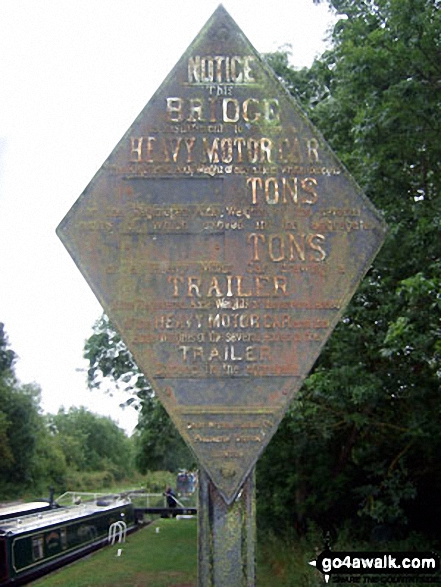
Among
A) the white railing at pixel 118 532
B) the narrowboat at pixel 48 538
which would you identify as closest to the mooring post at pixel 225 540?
the narrowboat at pixel 48 538

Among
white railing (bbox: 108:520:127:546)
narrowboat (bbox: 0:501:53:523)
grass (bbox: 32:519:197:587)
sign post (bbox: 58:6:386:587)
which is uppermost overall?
sign post (bbox: 58:6:386:587)

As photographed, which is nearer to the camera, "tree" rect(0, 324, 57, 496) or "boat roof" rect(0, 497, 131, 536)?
"boat roof" rect(0, 497, 131, 536)

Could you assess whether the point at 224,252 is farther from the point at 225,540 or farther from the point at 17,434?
the point at 17,434

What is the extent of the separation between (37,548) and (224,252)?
567 inches

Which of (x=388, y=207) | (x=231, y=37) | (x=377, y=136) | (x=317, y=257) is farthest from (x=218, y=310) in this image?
(x=388, y=207)

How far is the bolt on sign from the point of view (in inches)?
187

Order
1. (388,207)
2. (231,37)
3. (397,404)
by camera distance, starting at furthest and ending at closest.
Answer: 1. (397,404)
2. (388,207)
3. (231,37)

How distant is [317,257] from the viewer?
16.0ft

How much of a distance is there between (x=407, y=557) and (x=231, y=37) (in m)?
8.62

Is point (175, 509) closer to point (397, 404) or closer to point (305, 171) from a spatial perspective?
point (397, 404)

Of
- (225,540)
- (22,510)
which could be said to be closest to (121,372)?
(22,510)

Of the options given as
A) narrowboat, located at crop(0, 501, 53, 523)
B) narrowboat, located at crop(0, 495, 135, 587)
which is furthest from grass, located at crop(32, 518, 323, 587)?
narrowboat, located at crop(0, 501, 53, 523)

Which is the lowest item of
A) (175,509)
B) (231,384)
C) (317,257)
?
(175,509)

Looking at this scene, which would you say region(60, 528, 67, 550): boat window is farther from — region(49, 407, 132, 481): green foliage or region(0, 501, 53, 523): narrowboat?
region(49, 407, 132, 481): green foliage
